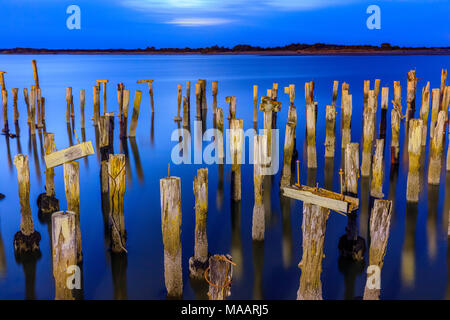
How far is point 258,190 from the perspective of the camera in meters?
6.44

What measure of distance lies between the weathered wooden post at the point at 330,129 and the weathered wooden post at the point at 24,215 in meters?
5.99

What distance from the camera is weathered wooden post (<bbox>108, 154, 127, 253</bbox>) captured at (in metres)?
5.95

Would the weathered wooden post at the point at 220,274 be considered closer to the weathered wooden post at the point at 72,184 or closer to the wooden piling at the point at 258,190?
the wooden piling at the point at 258,190

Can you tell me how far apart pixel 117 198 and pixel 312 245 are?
2.59 meters

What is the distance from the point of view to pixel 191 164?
454 inches

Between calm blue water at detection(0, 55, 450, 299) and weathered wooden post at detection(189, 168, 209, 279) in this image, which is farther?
calm blue water at detection(0, 55, 450, 299)

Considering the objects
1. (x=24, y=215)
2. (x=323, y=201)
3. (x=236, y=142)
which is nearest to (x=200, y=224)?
(x=323, y=201)

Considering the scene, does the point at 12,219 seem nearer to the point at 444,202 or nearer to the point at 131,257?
the point at 131,257

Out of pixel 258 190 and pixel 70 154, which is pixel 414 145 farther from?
pixel 70 154

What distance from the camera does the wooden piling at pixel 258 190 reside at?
643cm

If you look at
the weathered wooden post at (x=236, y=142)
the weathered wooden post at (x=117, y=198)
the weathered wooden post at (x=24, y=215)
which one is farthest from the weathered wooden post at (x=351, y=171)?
the weathered wooden post at (x=24, y=215)

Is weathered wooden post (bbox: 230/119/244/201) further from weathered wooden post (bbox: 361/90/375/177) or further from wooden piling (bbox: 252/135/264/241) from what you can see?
weathered wooden post (bbox: 361/90/375/177)

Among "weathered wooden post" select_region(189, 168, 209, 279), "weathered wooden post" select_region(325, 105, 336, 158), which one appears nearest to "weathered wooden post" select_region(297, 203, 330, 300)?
"weathered wooden post" select_region(189, 168, 209, 279)

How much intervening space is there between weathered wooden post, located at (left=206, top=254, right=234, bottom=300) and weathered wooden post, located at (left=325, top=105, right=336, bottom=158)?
6289mm
